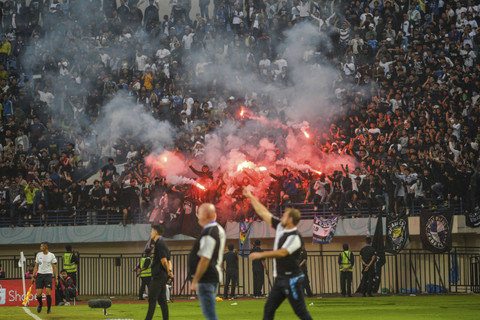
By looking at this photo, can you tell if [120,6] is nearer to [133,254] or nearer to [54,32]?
[54,32]

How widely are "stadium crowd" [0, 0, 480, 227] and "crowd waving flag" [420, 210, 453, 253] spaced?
2.00ft

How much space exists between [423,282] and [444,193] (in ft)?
10.6

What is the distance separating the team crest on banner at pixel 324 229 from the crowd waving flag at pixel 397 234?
1.85 metres

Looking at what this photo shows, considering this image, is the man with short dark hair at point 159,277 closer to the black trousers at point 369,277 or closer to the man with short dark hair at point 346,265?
the man with short dark hair at point 346,265

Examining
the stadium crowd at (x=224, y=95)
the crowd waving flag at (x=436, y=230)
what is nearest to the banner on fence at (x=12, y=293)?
the stadium crowd at (x=224, y=95)

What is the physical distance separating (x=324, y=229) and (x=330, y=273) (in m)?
2.06

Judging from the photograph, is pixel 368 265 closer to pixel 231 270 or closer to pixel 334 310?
pixel 231 270

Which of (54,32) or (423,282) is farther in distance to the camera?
(54,32)

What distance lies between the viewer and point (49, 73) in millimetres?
33719

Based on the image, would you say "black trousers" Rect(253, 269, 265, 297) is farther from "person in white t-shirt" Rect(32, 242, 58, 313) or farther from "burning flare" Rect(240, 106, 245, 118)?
"person in white t-shirt" Rect(32, 242, 58, 313)

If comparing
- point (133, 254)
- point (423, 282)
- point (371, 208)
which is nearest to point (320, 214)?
point (371, 208)

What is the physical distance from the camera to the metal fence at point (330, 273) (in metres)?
24.2

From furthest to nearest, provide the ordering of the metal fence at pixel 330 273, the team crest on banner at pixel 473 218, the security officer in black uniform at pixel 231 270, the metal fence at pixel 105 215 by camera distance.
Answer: the metal fence at pixel 105 215 < the metal fence at pixel 330 273 < the security officer in black uniform at pixel 231 270 < the team crest on banner at pixel 473 218

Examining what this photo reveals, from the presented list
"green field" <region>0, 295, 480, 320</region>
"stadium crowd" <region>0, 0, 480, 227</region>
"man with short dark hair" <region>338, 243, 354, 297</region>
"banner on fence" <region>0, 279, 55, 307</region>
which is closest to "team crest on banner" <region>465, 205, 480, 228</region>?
"stadium crowd" <region>0, 0, 480, 227</region>
